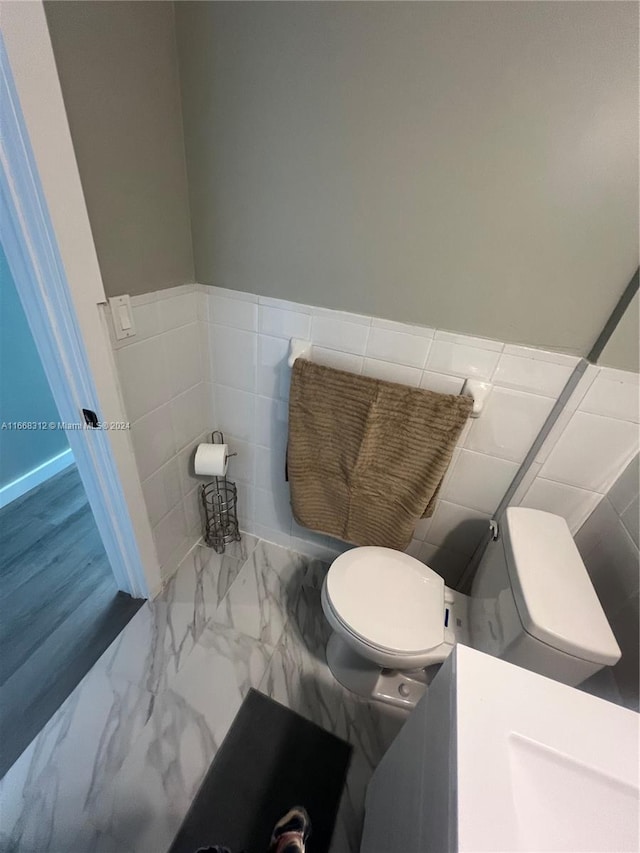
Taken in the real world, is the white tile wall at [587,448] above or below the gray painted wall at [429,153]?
below

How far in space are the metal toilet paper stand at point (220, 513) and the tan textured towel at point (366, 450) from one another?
0.42 m

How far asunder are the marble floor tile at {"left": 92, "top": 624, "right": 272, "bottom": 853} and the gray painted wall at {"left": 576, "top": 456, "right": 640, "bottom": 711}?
1.06 m

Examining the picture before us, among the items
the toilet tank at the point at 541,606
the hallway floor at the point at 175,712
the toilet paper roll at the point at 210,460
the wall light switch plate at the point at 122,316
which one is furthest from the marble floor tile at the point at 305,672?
the wall light switch plate at the point at 122,316

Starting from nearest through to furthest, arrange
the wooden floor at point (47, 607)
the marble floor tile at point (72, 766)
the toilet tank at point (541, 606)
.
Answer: the toilet tank at point (541, 606) < the marble floor tile at point (72, 766) < the wooden floor at point (47, 607)

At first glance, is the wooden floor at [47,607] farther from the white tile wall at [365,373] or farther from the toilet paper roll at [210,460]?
the toilet paper roll at [210,460]

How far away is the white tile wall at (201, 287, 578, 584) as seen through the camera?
972mm

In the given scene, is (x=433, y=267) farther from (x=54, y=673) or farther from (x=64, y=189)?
(x=54, y=673)

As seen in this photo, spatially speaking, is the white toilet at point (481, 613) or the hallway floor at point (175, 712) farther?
the hallway floor at point (175, 712)

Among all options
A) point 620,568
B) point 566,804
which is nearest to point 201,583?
point 566,804

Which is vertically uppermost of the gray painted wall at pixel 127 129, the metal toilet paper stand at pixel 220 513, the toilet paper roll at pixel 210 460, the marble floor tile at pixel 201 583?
the gray painted wall at pixel 127 129

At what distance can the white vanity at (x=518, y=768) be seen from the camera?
40cm

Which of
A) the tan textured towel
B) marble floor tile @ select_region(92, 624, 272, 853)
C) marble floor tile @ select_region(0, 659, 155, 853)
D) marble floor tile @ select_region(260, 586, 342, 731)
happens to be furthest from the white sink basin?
marble floor tile @ select_region(0, 659, 155, 853)

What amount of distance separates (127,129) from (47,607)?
64.6 inches

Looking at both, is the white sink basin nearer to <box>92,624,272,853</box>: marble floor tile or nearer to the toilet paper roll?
<box>92,624,272,853</box>: marble floor tile
